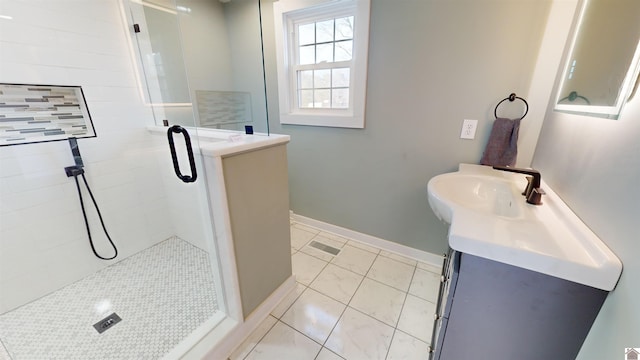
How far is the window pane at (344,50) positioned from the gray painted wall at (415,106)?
9.3 inches

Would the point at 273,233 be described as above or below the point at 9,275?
above

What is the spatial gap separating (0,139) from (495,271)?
259cm

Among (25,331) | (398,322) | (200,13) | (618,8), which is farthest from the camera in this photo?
(200,13)

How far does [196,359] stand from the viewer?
1146mm

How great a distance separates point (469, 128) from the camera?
1559mm

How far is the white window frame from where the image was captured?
1.76 meters

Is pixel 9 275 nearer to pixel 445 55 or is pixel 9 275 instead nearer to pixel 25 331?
pixel 25 331

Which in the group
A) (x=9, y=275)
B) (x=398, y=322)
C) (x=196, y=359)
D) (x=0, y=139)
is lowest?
(x=398, y=322)

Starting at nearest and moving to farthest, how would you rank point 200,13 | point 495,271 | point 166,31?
point 495,271 < point 166,31 < point 200,13

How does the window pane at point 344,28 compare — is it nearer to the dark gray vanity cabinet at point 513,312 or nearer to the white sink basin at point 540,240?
the white sink basin at point 540,240

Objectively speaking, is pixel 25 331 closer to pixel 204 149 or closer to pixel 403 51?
pixel 204 149

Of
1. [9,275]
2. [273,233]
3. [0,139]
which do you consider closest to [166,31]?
[0,139]

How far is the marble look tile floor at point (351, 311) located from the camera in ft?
4.31

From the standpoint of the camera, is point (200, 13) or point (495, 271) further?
point (200, 13)
